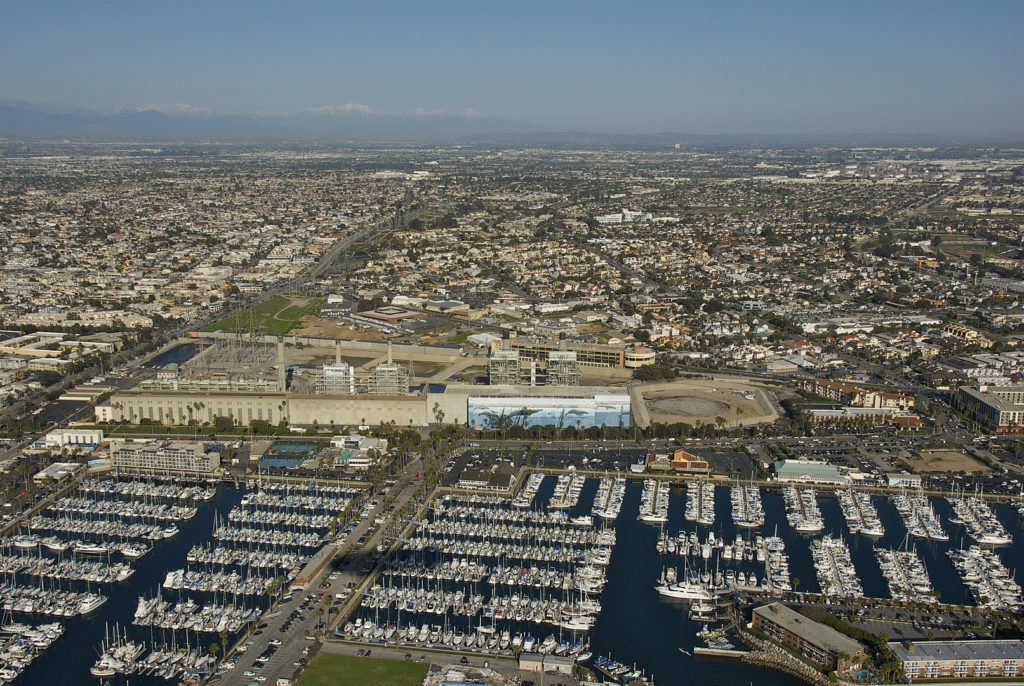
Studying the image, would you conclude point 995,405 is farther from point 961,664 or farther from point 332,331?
point 332,331

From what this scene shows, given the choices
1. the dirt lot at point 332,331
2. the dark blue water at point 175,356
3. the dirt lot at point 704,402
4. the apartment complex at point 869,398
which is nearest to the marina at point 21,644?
the dirt lot at point 704,402

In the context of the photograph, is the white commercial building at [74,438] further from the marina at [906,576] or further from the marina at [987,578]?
the marina at [987,578]

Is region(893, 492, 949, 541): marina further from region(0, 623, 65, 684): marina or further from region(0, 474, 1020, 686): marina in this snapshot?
region(0, 623, 65, 684): marina

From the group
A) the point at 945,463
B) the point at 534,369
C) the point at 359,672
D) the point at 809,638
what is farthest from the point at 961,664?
the point at 534,369

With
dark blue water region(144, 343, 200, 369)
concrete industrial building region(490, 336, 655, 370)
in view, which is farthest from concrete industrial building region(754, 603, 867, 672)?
dark blue water region(144, 343, 200, 369)

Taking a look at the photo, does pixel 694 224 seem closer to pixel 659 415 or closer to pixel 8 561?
Result: pixel 659 415
